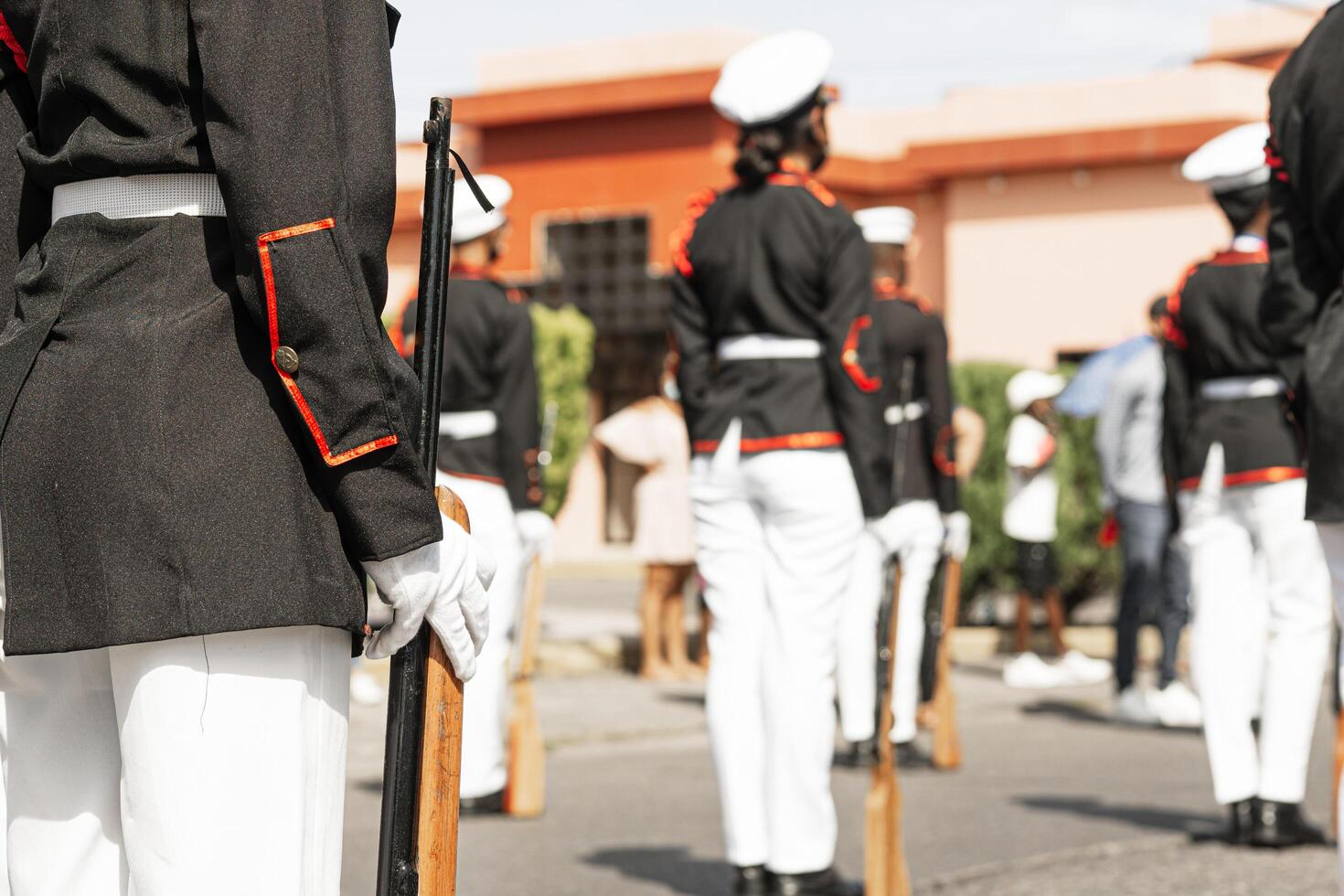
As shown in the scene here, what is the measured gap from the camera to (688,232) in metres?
5.70

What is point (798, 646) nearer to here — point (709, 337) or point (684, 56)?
point (709, 337)

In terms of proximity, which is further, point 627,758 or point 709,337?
point 627,758

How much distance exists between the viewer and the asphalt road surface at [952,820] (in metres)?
5.66

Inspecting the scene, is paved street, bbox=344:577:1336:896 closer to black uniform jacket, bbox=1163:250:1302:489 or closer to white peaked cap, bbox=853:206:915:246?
black uniform jacket, bbox=1163:250:1302:489

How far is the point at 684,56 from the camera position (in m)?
25.6

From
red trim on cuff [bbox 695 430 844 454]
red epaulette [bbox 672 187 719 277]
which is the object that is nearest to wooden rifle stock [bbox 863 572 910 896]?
red trim on cuff [bbox 695 430 844 454]

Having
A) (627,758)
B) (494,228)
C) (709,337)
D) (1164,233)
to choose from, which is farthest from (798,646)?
(1164,233)

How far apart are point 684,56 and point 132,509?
2363cm

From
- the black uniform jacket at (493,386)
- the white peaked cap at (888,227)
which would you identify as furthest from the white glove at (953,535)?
the black uniform jacket at (493,386)

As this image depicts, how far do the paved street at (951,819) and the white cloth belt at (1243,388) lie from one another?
1378mm

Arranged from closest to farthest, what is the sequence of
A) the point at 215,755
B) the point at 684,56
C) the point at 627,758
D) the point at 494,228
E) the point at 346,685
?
1. the point at 215,755
2. the point at 346,685
3. the point at 494,228
4. the point at 627,758
5. the point at 684,56

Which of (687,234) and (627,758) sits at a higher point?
(687,234)

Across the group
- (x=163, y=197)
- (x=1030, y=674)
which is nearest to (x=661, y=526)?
(x=1030, y=674)

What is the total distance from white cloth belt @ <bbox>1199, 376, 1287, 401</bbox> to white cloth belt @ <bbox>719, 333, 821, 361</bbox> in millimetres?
1723
